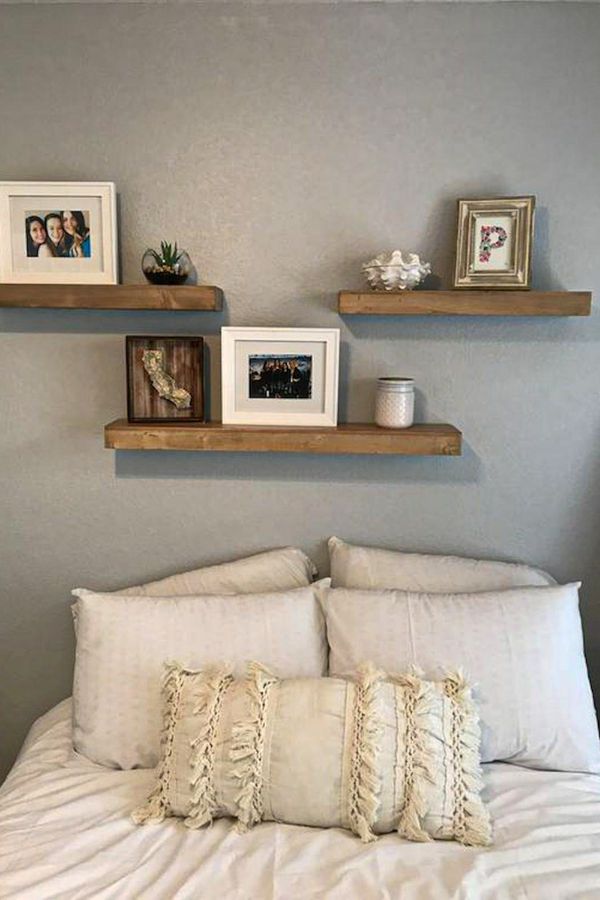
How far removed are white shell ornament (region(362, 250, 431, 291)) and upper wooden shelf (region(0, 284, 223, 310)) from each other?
42 centimetres

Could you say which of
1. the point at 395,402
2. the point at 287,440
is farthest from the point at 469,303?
the point at 287,440

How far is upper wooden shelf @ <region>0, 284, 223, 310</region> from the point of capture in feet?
6.03

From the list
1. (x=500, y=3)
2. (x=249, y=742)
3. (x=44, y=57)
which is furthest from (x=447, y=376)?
(x=44, y=57)

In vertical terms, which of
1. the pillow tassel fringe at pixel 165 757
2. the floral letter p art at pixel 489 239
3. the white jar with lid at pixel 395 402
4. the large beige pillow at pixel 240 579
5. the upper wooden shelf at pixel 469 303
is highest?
the floral letter p art at pixel 489 239

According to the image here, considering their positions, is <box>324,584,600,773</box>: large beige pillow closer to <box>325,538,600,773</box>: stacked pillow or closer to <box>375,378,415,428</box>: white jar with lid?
<box>325,538,600,773</box>: stacked pillow

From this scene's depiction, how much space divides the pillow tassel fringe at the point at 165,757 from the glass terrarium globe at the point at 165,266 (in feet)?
3.23

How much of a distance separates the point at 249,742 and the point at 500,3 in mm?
1905

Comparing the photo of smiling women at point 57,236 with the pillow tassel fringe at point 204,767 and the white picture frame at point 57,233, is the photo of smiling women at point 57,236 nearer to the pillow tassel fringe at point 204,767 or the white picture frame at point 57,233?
the white picture frame at point 57,233

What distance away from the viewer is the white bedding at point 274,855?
1.31 m

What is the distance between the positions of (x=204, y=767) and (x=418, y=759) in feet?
1.47

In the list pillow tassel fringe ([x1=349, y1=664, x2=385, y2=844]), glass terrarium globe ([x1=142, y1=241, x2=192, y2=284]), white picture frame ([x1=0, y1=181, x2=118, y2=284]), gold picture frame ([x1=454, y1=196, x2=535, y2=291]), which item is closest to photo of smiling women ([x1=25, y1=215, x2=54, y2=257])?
white picture frame ([x1=0, y1=181, x2=118, y2=284])

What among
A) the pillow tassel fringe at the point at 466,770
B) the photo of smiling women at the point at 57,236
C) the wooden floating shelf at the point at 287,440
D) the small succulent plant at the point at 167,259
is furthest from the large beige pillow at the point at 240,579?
the photo of smiling women at the point at 57,236

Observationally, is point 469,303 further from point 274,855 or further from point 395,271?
point 274,855

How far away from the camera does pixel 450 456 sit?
2.02 metres
